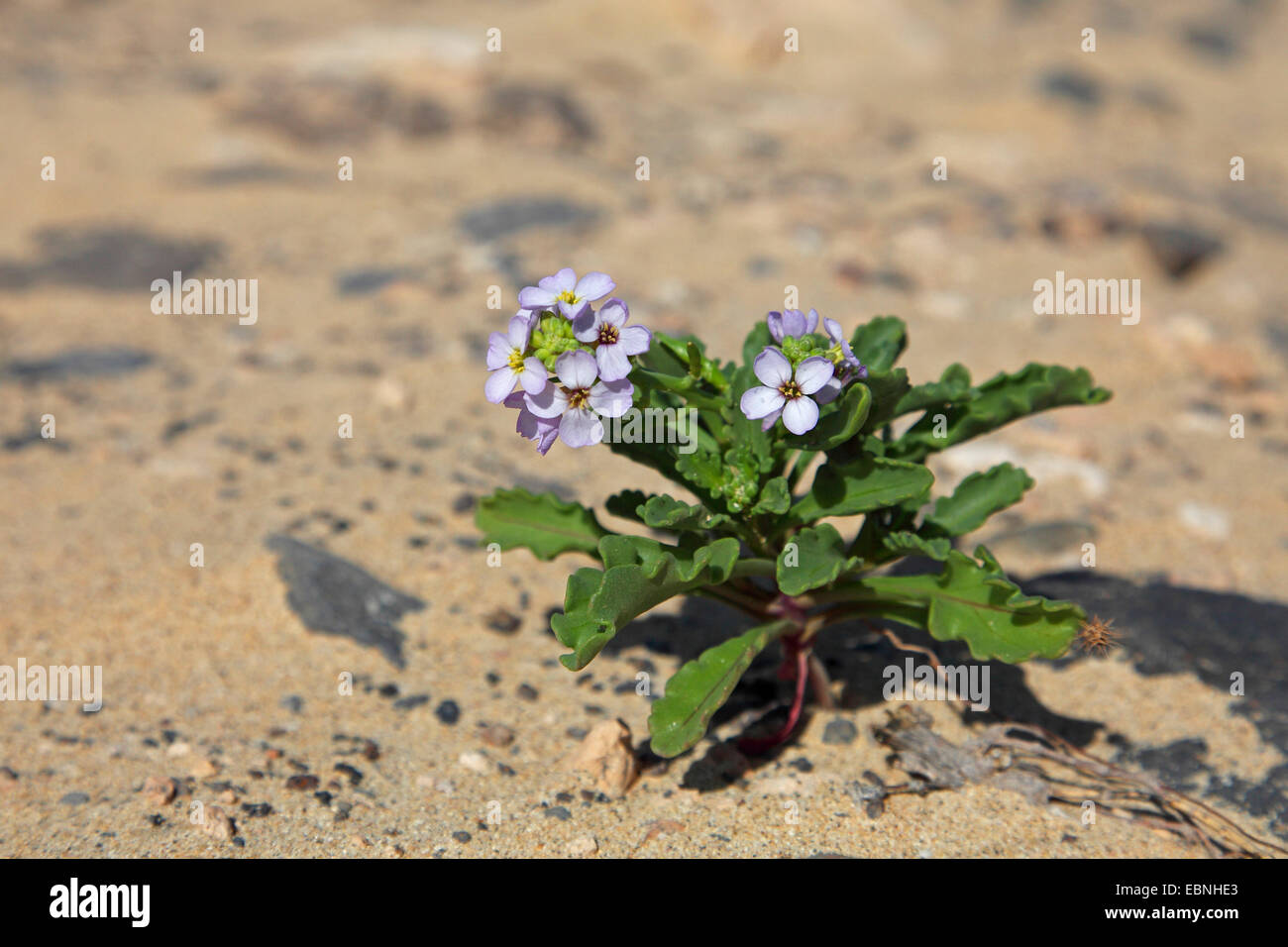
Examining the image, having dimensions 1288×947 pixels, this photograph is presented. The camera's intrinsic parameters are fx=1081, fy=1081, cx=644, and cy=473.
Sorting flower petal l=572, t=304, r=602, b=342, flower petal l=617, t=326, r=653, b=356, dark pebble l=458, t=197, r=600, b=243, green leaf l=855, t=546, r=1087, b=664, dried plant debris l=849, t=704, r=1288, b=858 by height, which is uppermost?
dark pebble l=458, t=197, r=600, b=243

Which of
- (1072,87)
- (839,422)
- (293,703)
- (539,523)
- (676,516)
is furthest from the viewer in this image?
(1072,87)

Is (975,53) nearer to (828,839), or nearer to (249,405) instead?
(249,405)

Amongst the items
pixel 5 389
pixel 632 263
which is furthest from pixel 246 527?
pixel 632 263

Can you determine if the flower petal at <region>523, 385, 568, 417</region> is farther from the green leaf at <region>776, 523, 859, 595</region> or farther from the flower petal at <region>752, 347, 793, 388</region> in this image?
the green leaf at <region>776, 523, 859, 595</region>

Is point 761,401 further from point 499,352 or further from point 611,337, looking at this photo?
point 499,352

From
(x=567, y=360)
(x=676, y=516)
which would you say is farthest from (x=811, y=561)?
(x=567, y=360)

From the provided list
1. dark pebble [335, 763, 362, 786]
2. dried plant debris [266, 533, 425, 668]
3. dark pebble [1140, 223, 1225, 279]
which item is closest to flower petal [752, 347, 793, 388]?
dark pebble [335, 763, 362, 786]

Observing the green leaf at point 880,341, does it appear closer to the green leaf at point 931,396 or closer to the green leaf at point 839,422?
the green leaf at point 931,396
